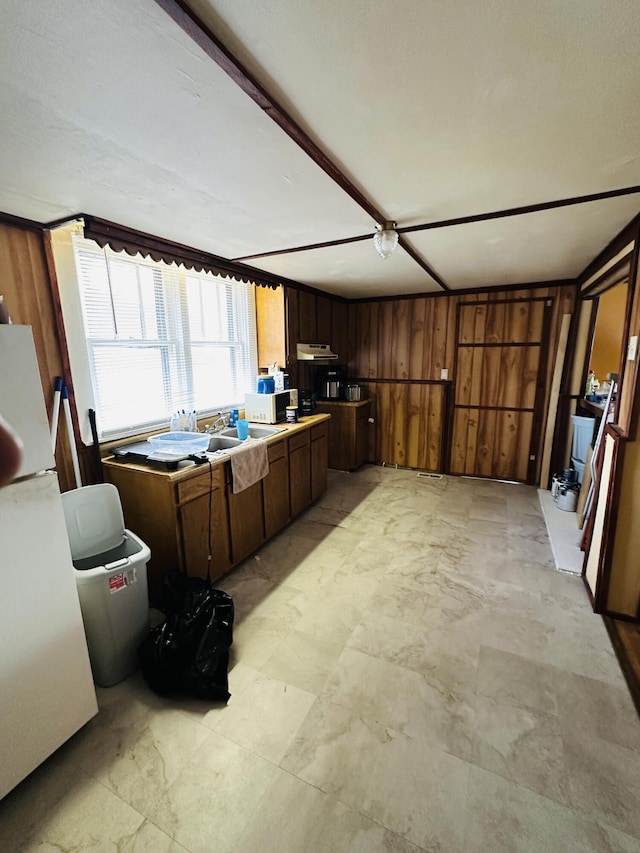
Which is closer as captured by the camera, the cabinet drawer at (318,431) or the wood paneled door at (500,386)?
the cabinet drawer at (318,431)

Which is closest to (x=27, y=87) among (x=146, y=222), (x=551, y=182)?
(x=146, y=222)

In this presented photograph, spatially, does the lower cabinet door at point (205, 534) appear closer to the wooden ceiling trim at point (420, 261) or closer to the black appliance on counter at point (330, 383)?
the wooden ceiling trim at point (420, 261)

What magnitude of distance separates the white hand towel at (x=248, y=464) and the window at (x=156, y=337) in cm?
76

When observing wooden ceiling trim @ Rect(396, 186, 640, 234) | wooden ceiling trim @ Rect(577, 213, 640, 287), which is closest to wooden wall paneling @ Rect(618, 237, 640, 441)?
wooden ceiling trim @ Rect(577, 213, 640, 287)

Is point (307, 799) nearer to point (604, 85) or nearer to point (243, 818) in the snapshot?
point (243, 818)

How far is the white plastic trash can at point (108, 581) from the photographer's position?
1.70 m

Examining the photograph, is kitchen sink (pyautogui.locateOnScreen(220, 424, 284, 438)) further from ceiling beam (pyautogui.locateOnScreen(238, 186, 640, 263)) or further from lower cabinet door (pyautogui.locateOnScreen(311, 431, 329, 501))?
ceiling beam (pyautogui.locateOnScreen(238, 186, 640, 263))

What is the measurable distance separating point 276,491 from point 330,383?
1985mm

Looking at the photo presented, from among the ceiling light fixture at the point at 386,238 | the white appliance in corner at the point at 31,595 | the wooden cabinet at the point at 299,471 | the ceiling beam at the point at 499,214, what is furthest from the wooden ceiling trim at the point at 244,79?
the wooden cabinet at the point at 299,471

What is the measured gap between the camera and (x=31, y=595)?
1313 mm

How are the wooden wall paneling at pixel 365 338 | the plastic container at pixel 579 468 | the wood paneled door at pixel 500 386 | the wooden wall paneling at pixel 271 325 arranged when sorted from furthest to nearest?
the wooden wall paneling at pixel 365 338, the wood paneled door at pixel 500 386, the wooden wall paneling at pixel 271 325, the plastic container at pixel 579 468

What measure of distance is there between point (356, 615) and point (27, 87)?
103 inches

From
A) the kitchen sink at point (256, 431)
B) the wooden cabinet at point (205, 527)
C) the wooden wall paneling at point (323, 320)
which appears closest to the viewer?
the wooden cabinet at point (205, 527)

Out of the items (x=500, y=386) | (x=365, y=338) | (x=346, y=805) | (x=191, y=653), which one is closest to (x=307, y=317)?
(x=365, y=338)
